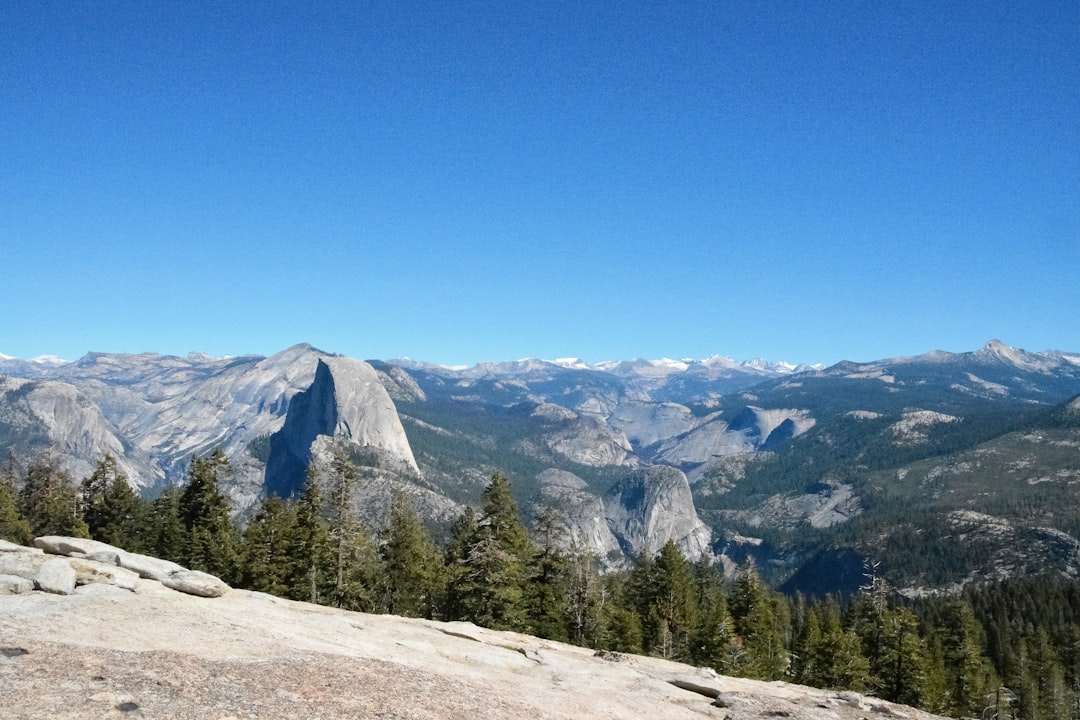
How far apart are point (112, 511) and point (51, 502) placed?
5.49 meters

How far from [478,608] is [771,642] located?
29858mm

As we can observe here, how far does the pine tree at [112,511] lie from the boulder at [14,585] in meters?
44.2

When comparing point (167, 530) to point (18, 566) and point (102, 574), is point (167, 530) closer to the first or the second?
point (102, 574)

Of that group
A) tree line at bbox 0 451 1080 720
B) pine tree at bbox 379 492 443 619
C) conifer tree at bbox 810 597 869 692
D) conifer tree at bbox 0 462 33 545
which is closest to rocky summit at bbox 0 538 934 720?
tree line at bbox 0 451 1080 720

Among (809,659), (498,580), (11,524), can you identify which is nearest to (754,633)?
(809,659)

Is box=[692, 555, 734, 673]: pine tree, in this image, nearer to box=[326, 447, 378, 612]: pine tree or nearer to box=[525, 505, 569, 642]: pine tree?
box=[525, 505, 569, 642]: pine tree

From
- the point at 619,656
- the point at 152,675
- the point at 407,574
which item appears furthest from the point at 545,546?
the point at 152,675

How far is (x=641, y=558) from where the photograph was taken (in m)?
64.1

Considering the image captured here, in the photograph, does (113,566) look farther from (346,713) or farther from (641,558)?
(641,558)

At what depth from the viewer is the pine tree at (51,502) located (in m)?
61.4

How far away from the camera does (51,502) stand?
66312mm

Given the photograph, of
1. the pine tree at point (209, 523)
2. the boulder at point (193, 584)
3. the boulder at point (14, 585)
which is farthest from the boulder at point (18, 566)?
the pine tree at point (209, 523)

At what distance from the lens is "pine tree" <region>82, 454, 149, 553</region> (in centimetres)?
6550

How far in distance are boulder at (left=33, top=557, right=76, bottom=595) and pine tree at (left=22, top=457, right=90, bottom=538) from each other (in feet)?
123
